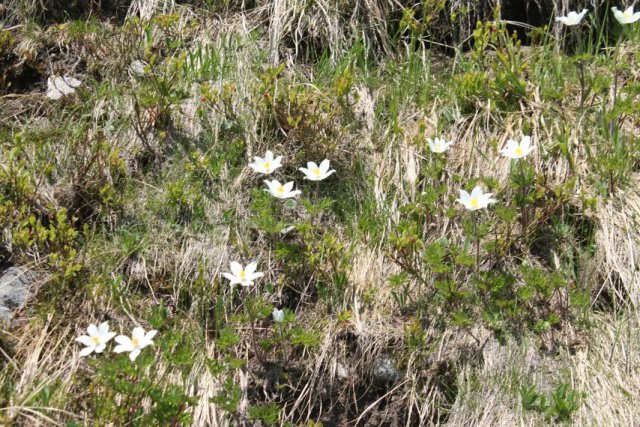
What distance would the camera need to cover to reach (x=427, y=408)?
336cm

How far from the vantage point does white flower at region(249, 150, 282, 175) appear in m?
3.71

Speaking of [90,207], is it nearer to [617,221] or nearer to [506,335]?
[506,335]

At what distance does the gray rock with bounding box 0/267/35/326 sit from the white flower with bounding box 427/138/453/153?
6.62 feet

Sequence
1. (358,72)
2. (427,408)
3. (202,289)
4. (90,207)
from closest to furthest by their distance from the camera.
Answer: (427,408), (202,289), (90,207), (358,72)

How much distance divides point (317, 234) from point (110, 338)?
1.18 meters

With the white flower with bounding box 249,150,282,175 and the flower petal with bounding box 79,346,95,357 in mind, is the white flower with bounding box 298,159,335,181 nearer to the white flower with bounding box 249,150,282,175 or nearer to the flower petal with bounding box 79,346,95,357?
the white flower with bounding box 249,150,282,175

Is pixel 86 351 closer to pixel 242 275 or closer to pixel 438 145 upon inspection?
pixel 242 275

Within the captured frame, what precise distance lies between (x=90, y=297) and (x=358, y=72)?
6.53 ft

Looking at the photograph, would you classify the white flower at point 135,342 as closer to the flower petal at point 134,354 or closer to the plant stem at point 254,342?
the flower petal at point 134,354

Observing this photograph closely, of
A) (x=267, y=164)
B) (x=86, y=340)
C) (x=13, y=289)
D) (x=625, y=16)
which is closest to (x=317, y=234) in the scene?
(x=267, y=164)

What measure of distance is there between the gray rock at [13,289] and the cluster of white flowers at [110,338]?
0.47m

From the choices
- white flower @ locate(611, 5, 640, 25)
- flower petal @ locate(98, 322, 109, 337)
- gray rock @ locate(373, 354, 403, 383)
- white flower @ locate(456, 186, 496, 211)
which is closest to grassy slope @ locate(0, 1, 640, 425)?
gray rock @ locate(373, 354, 403, 383)

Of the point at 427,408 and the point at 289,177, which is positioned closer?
the point at 427,408

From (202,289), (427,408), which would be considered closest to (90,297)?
(202,289)
